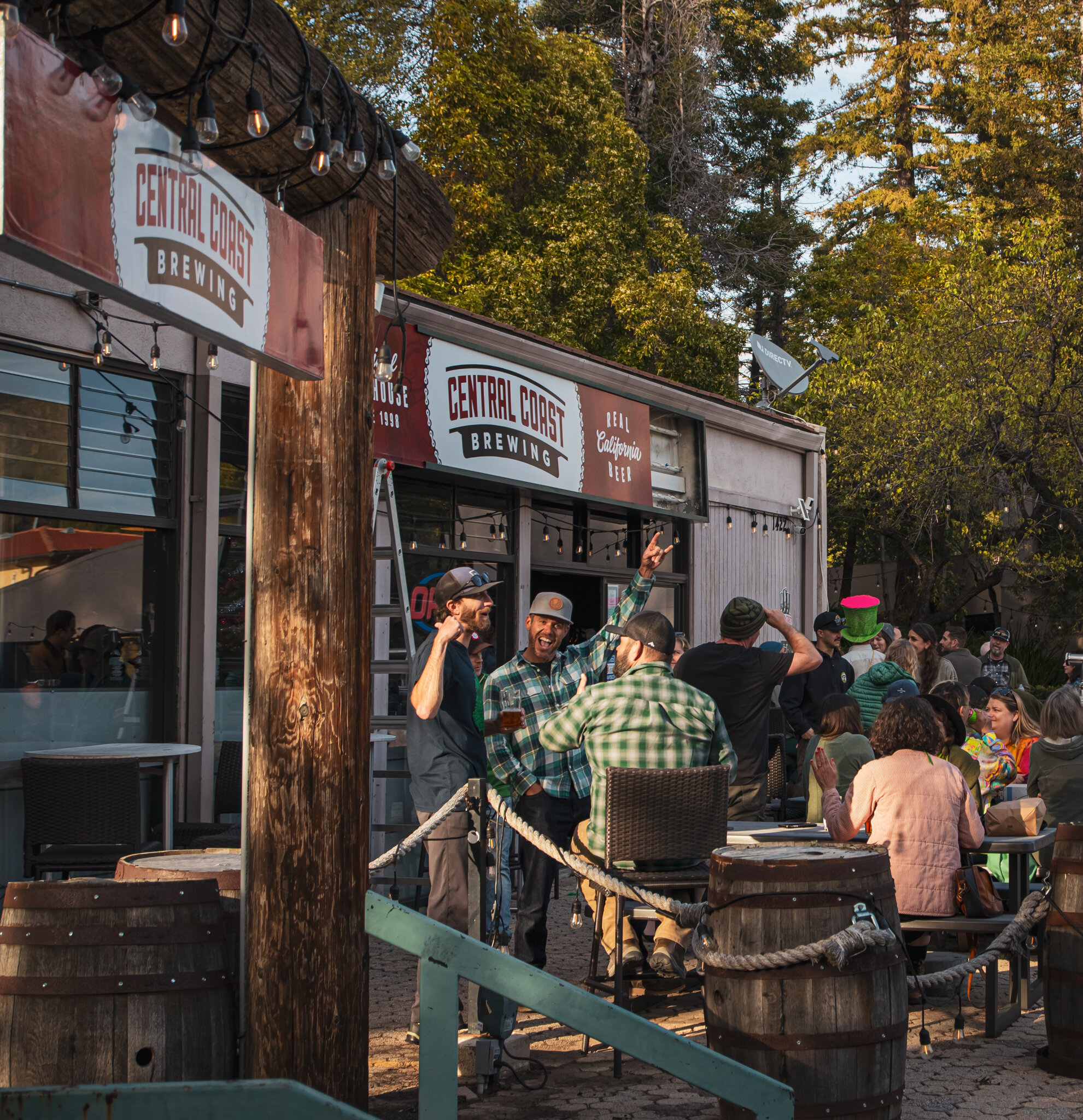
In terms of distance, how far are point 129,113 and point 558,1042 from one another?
4.14m

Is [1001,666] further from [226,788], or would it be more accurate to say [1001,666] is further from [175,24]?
[175,24]

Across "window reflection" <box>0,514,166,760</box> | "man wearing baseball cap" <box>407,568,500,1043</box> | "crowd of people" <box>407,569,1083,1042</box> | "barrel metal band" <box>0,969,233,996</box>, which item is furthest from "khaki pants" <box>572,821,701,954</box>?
"window reflection" <box>0,514,166,760</box>

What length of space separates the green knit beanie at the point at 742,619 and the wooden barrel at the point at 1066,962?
7.74 feet

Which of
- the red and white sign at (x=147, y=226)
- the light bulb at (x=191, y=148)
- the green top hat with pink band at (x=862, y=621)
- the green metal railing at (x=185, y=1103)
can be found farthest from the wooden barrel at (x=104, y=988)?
the green top hat with pink band at (x=862, y=621)


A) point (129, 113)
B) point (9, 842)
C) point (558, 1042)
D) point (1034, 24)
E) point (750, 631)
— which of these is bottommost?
point (558, 1042)

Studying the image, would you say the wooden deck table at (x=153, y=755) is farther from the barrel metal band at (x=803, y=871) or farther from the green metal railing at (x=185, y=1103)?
the green metal railing at (x=185, y=1103)

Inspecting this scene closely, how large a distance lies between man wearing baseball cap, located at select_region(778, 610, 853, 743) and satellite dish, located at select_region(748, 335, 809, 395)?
5827mm

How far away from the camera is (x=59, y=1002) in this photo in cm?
332

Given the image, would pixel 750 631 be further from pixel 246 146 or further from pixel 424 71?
pixel 424 71

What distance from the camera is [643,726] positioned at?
559 centimetres

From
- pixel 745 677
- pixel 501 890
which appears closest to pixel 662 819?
pixel 501 890

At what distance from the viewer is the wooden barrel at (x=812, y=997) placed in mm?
3887

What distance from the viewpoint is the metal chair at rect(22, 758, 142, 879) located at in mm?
6508

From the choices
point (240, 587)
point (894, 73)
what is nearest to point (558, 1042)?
point (240, 587)
